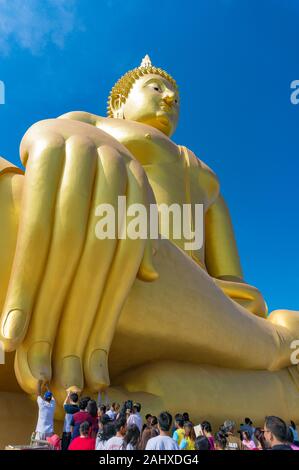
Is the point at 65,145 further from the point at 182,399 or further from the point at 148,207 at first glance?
the point at 182,399

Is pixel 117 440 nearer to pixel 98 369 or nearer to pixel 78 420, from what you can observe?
pixel 78 420

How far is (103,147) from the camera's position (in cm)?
350

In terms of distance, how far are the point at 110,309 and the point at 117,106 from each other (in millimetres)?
4581

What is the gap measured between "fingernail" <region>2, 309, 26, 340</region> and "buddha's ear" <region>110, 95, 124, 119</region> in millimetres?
4677

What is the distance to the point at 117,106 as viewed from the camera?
7.22 metres

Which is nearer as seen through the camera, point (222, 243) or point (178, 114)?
point (222, 243)

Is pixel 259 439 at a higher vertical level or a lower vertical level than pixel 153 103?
lower

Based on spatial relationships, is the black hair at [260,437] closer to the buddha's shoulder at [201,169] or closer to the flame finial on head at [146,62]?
the buddha's shoulder at [201,169]

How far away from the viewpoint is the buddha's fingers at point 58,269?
307cm

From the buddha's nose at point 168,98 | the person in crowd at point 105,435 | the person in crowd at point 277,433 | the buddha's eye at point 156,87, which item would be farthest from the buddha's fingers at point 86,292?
the buddha's eye at point 156,87

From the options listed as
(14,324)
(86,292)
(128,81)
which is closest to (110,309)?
(86,292)

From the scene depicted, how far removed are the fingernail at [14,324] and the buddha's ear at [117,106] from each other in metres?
A: 4.68
